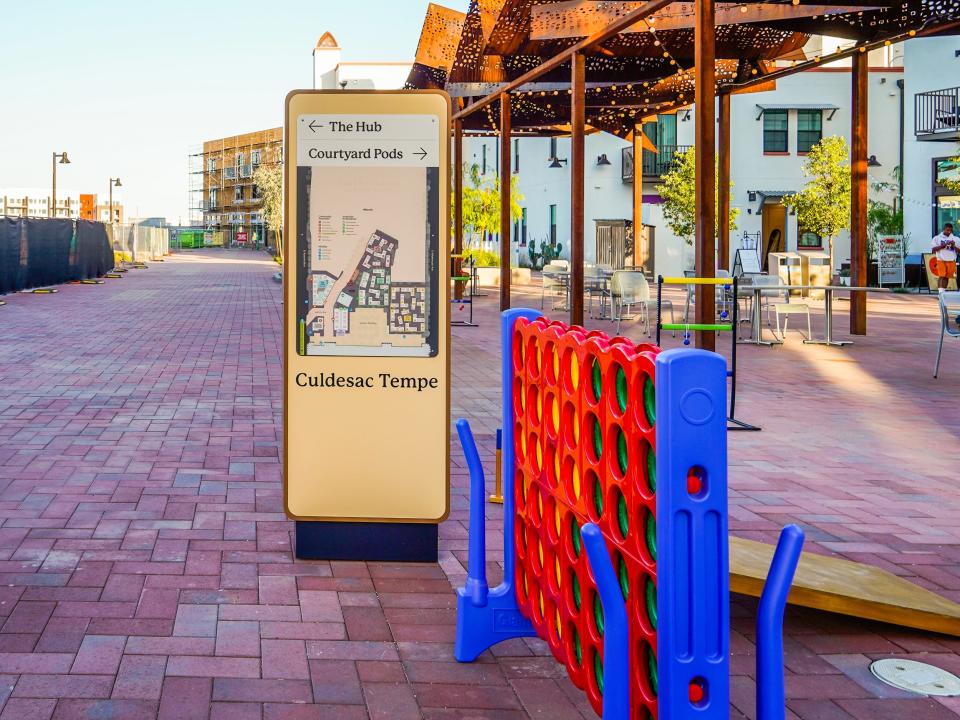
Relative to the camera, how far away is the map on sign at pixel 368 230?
16.0ft

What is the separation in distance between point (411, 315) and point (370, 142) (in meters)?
0.73

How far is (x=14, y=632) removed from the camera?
4102mm

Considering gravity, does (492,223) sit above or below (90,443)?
above

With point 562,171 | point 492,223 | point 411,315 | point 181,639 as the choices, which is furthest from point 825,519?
point 562,171

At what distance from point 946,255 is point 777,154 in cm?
1448

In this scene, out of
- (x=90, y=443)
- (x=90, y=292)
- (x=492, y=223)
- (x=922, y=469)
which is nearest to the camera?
(x=922, y=469)

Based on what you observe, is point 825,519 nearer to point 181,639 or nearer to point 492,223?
point 181,639

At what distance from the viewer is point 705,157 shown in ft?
35.4

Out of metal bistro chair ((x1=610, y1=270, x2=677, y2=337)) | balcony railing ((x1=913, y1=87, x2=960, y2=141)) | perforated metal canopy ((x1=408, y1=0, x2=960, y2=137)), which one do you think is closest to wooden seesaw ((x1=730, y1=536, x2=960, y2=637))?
perforated metal canopy ((x1=408, y1=0, x2=960, y2=137))

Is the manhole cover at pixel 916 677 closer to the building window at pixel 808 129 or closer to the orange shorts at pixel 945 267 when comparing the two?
the orange shorts at pixel 945 267

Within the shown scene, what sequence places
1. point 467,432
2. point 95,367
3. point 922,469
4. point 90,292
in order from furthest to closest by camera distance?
1. point 90,292
2. point 95,367
3. point 922,469
4. point 467,432

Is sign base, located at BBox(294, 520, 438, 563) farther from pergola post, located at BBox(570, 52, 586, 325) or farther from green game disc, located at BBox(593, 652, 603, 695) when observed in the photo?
pergola post, located at BBox(570, 52, 586, 325)

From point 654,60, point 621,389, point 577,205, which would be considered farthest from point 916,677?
point 654,60

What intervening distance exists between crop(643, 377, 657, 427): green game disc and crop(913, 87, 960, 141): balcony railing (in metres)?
31.1
